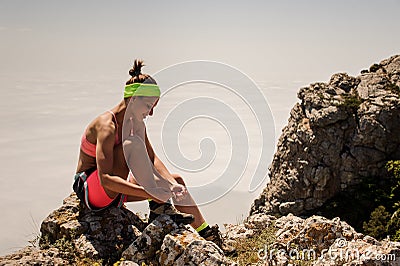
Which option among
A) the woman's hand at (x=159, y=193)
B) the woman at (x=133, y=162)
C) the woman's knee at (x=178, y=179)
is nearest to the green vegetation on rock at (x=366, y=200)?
the woman's knee at (x=178, y=179)

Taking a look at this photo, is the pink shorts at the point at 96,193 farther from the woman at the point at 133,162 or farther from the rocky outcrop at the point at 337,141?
the rocky outcrop at the point at 337,141

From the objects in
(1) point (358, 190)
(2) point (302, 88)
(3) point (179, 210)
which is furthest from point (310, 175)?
(3) point (179, 210)

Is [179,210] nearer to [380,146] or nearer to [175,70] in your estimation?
[175,70]

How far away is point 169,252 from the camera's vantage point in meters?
6.82

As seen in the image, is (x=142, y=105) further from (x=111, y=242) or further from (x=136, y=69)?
(x=111, y=242)

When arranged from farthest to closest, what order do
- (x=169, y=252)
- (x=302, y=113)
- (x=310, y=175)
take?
(x=302, y=113) < (x=310, y=175) < (x=169, y=252)

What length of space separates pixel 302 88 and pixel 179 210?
51.7m

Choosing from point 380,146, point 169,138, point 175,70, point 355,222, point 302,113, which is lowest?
point 355,222

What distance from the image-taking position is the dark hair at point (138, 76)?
7449mm

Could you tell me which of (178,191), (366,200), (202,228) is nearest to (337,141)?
(366,200)

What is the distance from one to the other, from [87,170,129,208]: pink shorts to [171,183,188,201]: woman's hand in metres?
1.28

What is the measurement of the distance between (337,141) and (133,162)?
47014 mm

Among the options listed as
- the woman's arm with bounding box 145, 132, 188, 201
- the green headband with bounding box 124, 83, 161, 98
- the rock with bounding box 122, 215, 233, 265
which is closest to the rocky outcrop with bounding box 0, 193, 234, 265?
the rock with bounding box 122, 215, 233, 265

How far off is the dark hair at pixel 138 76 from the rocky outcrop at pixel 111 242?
236 centimetres
